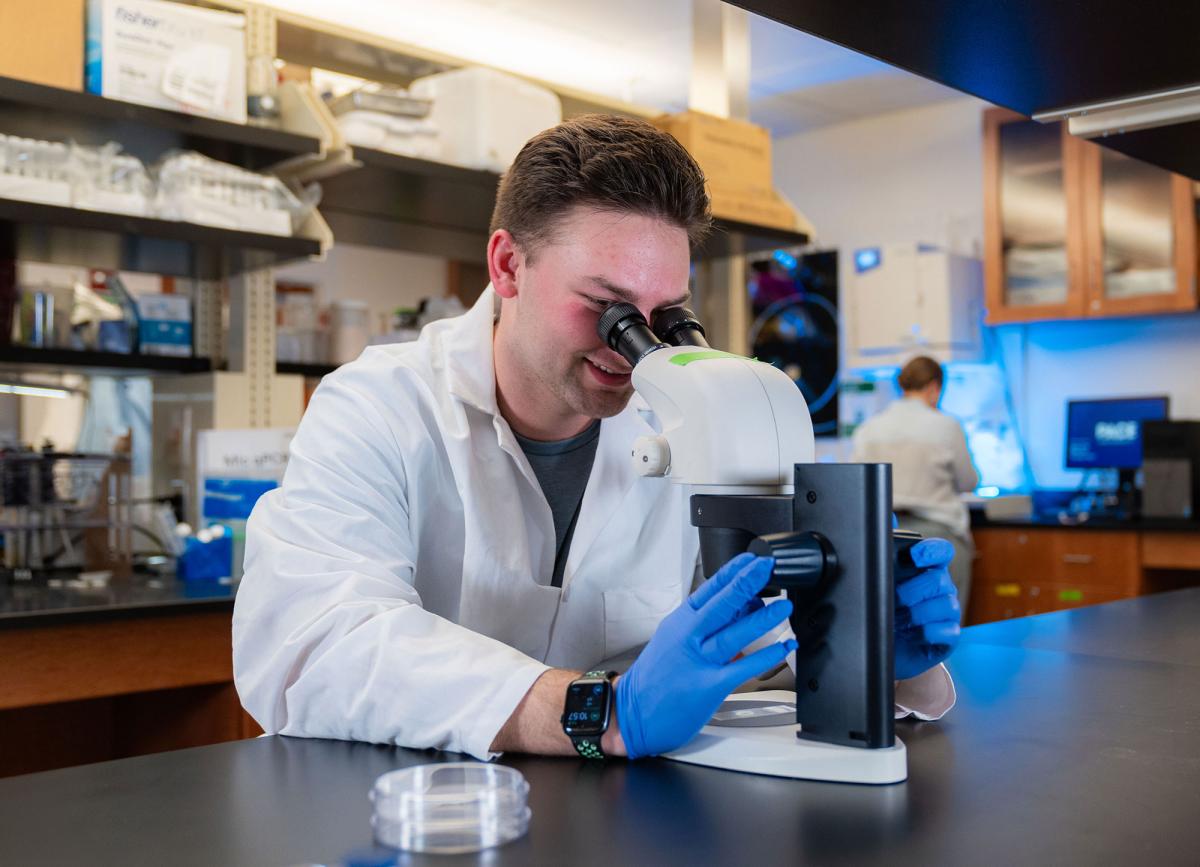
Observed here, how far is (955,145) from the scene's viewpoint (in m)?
5.89

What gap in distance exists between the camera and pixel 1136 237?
16.4 feet

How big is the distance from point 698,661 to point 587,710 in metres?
0.11

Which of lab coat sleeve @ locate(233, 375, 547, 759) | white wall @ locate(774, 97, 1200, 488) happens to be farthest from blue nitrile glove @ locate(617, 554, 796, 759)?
white wall @ locate(774, 97, 1200, 488)

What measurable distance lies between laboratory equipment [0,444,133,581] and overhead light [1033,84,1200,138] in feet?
7.18

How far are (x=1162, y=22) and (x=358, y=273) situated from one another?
4900 mm

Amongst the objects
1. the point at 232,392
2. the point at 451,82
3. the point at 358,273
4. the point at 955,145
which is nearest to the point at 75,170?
the point at 232,392

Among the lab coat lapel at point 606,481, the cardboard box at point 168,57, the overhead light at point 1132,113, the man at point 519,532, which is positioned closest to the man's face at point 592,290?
the man at point 519,532

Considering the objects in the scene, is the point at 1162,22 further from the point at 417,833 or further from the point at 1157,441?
the point at 1157,441

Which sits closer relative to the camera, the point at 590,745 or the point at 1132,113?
the point at 590,745

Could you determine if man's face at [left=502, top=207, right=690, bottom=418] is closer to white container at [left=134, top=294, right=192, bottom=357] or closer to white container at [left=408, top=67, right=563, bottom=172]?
white container at [left=408, top=67, right=563, bottom=172]

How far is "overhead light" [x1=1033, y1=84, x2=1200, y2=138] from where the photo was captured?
1408 millimetres

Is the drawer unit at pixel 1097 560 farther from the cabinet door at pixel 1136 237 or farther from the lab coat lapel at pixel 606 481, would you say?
the lab coat lapel at pixel 606 481

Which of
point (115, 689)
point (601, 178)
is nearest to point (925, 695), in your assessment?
point (601, 178)

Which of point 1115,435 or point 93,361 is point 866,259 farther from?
point 93,361
